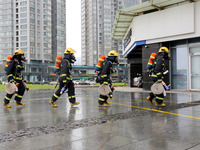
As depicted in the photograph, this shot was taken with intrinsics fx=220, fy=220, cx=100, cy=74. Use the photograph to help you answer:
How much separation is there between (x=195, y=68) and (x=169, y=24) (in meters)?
4.05

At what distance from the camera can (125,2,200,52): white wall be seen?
15.8 metres

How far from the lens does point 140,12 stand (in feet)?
61.2

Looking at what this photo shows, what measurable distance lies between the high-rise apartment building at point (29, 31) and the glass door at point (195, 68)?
76769 millimetres


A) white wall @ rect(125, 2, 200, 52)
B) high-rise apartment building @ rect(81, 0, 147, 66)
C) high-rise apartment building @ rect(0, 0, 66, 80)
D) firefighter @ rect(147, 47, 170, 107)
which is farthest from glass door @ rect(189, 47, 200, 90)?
high-rise apartment building @ rect(81, 0, 147, 66)

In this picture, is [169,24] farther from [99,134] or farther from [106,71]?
[99,134]

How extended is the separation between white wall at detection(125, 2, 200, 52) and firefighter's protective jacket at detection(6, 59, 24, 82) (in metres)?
12.1

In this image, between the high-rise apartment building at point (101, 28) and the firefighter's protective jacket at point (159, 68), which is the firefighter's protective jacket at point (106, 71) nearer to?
the firefighter's protective jacket at point (159, 68)

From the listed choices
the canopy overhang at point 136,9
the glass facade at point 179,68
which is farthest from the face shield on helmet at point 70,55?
the glass facade at point 179,68

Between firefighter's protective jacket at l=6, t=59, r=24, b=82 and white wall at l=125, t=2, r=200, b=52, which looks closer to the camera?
firefighter's protective jacket at l=6, t=59, r=24, b=82

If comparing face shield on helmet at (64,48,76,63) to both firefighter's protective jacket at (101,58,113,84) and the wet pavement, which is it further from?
the wet pavement

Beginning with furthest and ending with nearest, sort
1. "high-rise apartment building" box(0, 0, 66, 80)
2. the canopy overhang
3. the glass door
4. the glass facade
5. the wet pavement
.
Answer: "high-rise apartment building" box(0, 0, 66, 80) < the glass facade < the glass door < the canopy overhang < the wet pavement

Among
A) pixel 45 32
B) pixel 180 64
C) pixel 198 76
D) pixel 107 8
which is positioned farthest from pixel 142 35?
pixel 107 8

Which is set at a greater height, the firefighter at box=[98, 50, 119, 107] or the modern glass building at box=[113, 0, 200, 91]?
the modern glass building at box=[113, 0, 200, 91]

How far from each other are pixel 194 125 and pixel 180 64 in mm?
13862
